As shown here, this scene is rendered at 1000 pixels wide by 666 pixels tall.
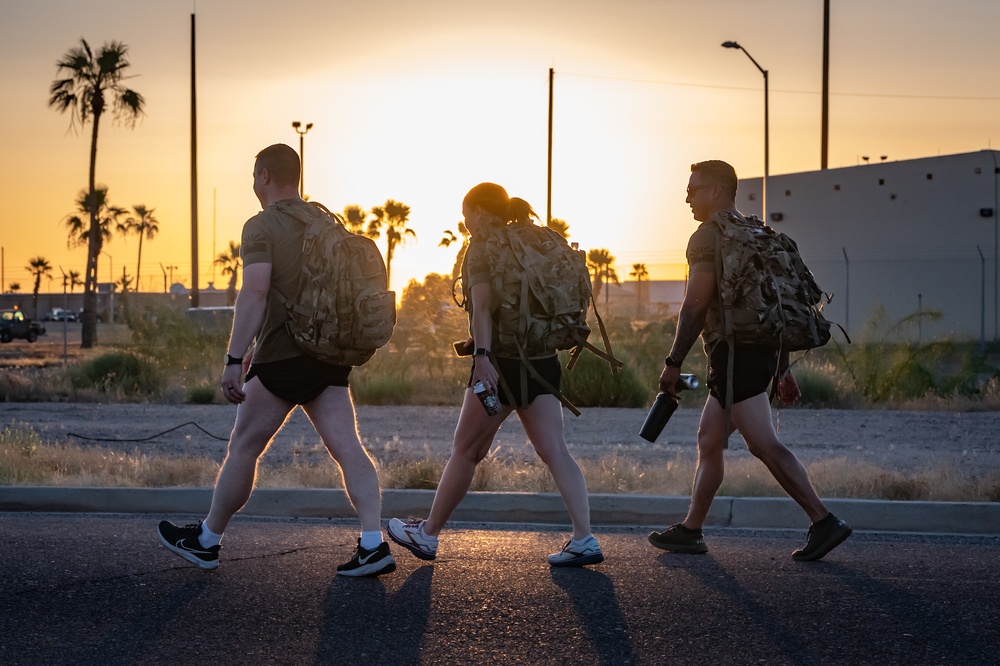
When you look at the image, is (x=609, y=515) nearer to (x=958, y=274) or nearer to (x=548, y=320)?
(x=548, y=320)

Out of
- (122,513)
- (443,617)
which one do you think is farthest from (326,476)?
(443,617)

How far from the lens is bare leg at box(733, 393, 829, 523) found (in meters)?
6.27

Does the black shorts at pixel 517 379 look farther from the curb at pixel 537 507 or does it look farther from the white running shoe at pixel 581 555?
the curb at pixel 537 507

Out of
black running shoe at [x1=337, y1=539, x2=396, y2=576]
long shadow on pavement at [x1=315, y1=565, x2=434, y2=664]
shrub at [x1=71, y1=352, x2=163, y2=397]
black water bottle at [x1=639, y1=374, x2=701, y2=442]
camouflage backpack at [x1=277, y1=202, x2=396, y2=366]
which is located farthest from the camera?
shrub at [x1=71, y1=352, x2=163, y2=397]

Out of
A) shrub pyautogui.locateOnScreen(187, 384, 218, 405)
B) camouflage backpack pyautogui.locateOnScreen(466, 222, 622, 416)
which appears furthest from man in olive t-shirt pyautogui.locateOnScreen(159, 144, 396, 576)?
shrub pyautogui.locateOnScreen(187, 384, 218, 405)

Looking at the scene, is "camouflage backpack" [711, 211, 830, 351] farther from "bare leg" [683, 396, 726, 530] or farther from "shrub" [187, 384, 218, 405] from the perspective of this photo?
"shrub" [187, 384, 218, 405]

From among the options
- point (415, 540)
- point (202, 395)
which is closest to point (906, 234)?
point (202, 395)

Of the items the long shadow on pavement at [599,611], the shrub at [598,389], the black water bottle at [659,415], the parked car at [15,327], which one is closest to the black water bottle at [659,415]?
the black water bottle at [659,415]

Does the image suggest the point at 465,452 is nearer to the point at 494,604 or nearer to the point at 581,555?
the point at 581,555

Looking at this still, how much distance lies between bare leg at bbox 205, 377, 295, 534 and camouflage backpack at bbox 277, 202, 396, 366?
11.7 inches

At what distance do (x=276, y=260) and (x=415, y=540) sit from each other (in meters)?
1.49

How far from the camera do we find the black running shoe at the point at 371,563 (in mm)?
5918

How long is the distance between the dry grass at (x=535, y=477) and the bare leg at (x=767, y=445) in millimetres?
Result: 1990

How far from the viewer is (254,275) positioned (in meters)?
5.77
